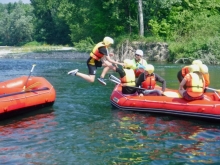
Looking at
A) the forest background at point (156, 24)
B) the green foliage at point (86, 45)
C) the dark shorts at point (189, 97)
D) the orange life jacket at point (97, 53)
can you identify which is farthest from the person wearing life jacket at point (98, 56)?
the green foliage at point (86, 45)

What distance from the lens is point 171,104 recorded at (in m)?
9.59

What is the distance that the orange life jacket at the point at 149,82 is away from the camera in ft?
34.6

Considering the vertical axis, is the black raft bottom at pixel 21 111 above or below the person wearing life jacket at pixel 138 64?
below

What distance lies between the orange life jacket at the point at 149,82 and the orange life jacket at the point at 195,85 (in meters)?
1.42

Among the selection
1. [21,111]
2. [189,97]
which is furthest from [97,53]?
[189,97]

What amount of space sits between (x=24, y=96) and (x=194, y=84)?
13.8 feet

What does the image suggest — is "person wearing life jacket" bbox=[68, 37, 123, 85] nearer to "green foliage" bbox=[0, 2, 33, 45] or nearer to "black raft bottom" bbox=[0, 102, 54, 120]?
"black raft bottom" bbox=[0, 102, 54, 120]

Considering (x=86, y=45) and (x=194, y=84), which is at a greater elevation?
(x=194, y=84)

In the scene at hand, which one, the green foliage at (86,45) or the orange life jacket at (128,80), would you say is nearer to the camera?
the orange life jacket at (128,80)

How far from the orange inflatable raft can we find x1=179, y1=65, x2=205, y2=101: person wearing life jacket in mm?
3690

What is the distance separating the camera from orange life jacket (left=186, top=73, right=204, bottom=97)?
920 centimetres

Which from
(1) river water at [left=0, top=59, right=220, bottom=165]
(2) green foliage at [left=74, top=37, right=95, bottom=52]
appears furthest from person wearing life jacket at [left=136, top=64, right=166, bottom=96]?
(2) green foliage at [left=74, top=37, right=95, bottom=52]

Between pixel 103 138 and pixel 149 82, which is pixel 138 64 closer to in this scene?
pixel 149 82

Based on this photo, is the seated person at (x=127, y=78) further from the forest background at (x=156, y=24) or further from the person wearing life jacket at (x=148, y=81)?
the forest background at (x=156, y=24)
